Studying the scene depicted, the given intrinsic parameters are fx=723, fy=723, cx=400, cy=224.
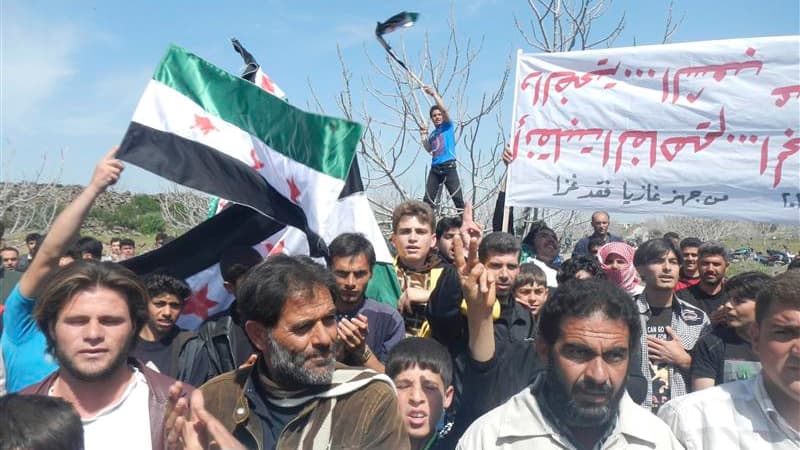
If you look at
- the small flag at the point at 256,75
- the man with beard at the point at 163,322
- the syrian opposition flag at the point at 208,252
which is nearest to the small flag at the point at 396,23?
the small flag at the point at 256,75

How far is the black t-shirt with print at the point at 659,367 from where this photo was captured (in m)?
3.83

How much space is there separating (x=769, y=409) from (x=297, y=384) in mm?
1548

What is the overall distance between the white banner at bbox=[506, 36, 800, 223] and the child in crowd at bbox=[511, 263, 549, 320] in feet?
2.10

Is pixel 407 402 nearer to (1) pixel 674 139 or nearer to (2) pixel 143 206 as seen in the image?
(1) pixel 674 139

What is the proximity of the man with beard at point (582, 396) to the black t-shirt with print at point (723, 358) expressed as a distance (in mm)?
1277

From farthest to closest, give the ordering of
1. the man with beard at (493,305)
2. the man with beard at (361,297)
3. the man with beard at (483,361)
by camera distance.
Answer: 1. the man with beard at (361,297)
2. the man with beard at (493,305)
3. the man with beard at (483,361)

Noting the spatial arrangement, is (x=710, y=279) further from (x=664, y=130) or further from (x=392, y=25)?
(x=392, y=25)

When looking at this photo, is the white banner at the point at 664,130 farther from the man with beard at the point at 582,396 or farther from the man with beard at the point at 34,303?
the man with beard at the point at 34,303

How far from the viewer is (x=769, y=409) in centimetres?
238

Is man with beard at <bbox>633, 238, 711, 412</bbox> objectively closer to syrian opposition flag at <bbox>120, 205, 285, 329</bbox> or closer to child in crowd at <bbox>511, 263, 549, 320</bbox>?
child in crowd at <bbox>511, 263, 549, 320</bbox>

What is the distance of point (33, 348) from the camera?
9.62 feet

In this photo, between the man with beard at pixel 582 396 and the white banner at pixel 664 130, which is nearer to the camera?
the man with beard at pixel 582 396

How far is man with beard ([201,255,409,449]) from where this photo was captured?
222 centimetres

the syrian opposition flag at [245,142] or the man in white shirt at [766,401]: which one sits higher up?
the syrian opposition flag at [245,142]
